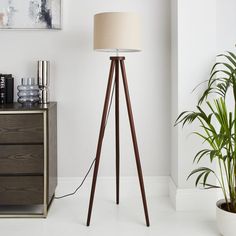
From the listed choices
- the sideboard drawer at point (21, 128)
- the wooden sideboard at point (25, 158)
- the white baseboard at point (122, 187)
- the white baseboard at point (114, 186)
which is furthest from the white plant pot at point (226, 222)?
the sideboard drawer at point (21, 128)

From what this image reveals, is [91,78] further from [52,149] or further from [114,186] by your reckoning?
[114,186]

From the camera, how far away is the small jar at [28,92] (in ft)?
10.5

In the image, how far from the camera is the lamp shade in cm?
283

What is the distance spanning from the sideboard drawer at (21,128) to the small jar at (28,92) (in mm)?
207

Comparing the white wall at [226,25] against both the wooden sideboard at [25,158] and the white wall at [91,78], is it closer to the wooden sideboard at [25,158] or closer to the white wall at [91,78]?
the white wall at [91,78]

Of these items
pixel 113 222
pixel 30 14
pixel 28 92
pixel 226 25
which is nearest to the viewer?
pixel 113 222

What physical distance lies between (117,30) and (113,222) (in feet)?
4.69

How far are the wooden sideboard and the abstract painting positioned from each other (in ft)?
2.65

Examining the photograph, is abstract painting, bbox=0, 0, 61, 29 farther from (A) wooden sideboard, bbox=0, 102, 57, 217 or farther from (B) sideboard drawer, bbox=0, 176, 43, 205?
(B) sideboard drawer, bbox=0, 176, 43, 205

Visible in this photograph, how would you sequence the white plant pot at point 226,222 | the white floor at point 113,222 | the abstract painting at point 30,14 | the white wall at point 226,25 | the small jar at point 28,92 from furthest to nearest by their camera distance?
the white wall at point 226,25 < the abstract painting at point 30,14 < the small jar at point 28,92 < the white floor at point 113,222 < the white plant pot at point 226,222

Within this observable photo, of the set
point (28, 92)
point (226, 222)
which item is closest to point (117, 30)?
point (28, 92)

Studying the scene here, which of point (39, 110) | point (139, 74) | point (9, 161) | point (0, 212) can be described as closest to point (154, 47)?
point (139, 74)

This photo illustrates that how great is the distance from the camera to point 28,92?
3203 mm

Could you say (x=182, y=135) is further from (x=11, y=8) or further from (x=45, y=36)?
(x=11, y=8)
